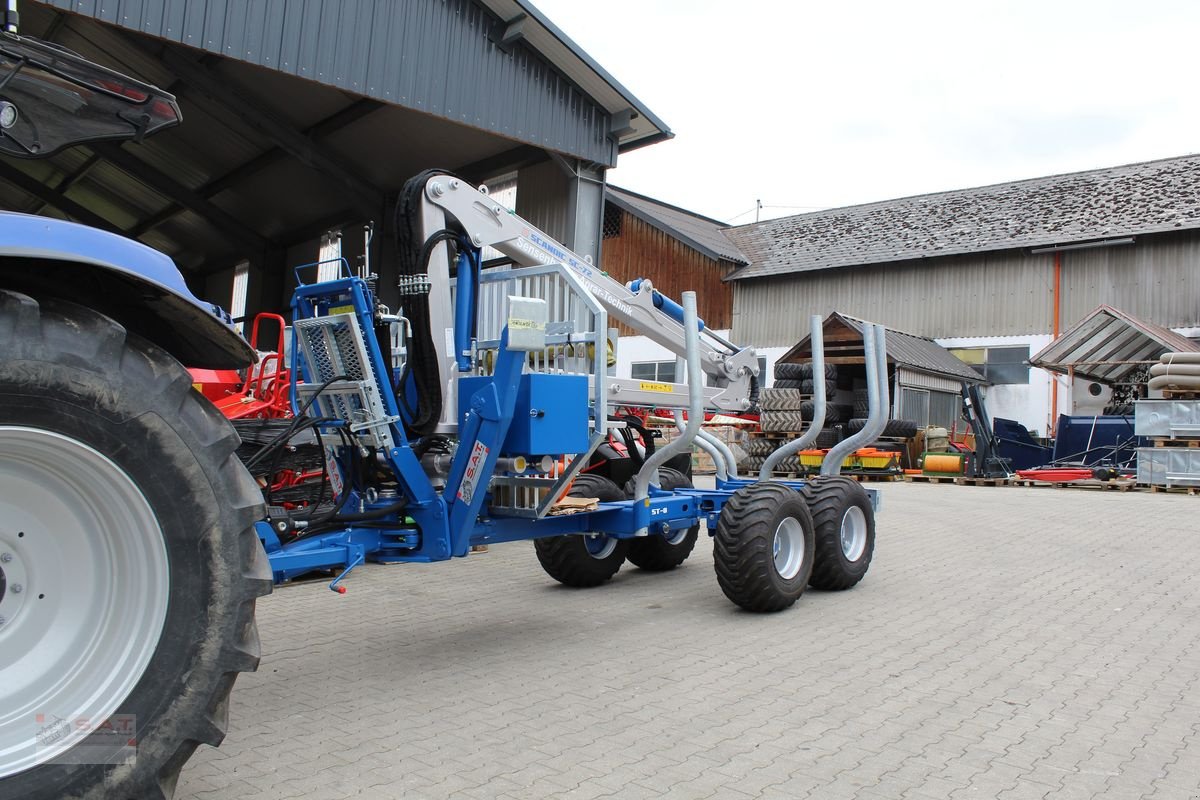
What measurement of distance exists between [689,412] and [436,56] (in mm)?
6337

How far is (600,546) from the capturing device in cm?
768

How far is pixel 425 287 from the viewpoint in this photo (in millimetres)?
5297

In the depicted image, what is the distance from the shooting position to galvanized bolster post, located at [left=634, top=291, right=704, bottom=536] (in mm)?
6352

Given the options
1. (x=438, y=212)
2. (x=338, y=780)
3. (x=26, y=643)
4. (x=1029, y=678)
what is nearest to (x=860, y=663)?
(x=1029, y=678)

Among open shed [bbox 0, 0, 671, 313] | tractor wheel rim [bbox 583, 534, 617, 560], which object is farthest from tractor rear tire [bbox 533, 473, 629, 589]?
open shed [bbox 0, 0, 671, 313]

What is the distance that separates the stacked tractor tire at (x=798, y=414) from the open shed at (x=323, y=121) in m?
10.4

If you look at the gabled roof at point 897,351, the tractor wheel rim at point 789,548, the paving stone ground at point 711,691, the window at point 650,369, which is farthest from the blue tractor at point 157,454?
the window at point 650,369

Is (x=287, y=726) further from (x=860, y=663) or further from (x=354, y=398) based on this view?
(x=860, y=663)

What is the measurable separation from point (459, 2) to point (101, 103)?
8.49 meters

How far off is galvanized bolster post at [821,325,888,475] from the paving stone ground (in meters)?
1.23

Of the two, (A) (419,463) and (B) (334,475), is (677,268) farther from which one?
(A) (419,463)

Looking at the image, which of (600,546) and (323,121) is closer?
(600,546)

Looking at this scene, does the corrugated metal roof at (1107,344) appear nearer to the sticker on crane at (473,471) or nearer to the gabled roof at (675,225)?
the gabled roof at (675,225)

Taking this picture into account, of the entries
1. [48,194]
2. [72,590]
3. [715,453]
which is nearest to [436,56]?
[715,453]
